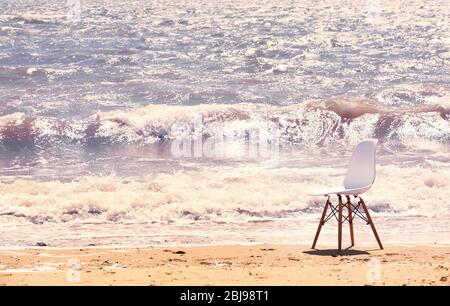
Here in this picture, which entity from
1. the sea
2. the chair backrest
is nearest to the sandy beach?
the chair backrest

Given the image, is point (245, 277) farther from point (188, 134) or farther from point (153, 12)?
point (153, 12)

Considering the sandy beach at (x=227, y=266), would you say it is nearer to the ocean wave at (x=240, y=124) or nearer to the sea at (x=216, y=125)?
the sea at (x=216, y=125)

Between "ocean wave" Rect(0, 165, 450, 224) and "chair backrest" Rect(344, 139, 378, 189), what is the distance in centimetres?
376

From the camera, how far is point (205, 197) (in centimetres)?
1432

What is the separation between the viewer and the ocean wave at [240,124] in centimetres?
2078

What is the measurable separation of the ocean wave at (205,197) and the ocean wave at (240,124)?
171 inches

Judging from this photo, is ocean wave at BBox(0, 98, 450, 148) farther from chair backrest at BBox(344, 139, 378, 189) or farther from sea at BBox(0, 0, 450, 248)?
chair backrest at BBox(344, 139, 378, 189)

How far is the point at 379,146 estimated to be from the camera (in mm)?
19484

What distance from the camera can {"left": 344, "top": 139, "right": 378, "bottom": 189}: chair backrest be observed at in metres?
9.21

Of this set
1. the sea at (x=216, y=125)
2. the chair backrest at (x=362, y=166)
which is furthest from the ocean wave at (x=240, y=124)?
the chair backrest at (x=362, y=166)

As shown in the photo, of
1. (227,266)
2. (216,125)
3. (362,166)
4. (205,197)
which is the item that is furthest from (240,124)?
(227,266)

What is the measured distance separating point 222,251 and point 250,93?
1569 cm

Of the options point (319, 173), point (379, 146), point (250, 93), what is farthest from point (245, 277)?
point (250, 93)

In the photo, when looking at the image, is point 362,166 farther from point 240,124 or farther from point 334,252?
point 240,124
